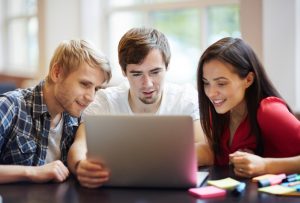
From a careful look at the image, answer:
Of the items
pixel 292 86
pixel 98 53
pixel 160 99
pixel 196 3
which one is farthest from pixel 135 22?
pixel 98 53

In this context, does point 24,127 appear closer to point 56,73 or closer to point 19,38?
point 56,73

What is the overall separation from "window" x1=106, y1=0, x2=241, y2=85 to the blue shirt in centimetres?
178

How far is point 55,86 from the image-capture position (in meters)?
1.62

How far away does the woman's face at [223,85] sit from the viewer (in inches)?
59.6

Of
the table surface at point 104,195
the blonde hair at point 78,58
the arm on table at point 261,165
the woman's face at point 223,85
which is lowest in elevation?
the table surface at point 104,195

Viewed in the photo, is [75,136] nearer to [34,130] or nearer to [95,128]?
[34,130]

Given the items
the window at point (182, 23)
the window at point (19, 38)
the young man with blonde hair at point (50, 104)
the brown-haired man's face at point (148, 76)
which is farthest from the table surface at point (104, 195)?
the window at point (19, 38)

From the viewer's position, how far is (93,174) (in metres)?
1.30

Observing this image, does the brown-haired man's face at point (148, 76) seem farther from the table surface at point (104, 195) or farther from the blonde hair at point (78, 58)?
the table surface at point (104, 195)

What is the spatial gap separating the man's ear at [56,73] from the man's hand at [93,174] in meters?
0.40

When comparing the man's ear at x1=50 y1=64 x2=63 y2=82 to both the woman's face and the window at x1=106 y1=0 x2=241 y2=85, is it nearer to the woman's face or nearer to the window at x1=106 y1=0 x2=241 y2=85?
the woman's face

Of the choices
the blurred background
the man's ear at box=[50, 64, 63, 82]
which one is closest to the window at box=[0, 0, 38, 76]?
the blurred background

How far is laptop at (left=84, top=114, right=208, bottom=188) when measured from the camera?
119 centimetres

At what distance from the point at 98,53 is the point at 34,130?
0.35m
